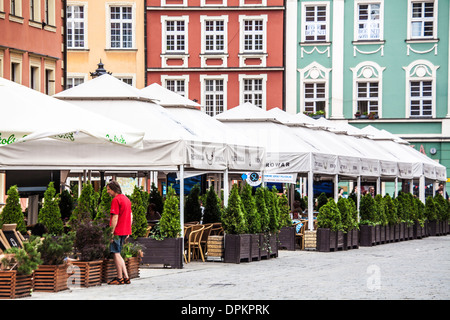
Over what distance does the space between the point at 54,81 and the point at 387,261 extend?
19095 mm

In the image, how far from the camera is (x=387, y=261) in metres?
22.6

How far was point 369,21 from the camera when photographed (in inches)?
2084

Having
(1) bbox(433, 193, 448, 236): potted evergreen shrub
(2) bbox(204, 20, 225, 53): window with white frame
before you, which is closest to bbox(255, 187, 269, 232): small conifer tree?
(1) bbox(433, 193, 448, 236): potted evergreen shrub

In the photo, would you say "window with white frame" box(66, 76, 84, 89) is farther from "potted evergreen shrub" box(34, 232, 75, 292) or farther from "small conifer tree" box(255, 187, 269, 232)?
"potted evergreen shrub" box(34, 232, 75, 292)

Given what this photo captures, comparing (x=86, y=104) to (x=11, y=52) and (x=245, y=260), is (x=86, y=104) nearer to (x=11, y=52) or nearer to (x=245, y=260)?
(x=245, y=260)

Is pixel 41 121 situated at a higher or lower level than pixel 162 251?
higher

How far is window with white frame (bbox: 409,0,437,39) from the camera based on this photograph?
2068 inches

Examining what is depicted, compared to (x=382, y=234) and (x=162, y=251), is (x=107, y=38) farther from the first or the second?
(x=162, y=251)

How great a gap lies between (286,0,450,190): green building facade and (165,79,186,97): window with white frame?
525 centimetres

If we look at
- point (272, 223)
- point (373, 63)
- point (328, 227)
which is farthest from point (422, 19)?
point (272, 223)

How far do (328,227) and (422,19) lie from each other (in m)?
28.8

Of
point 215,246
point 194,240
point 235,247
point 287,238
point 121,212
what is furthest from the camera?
point 287,238
